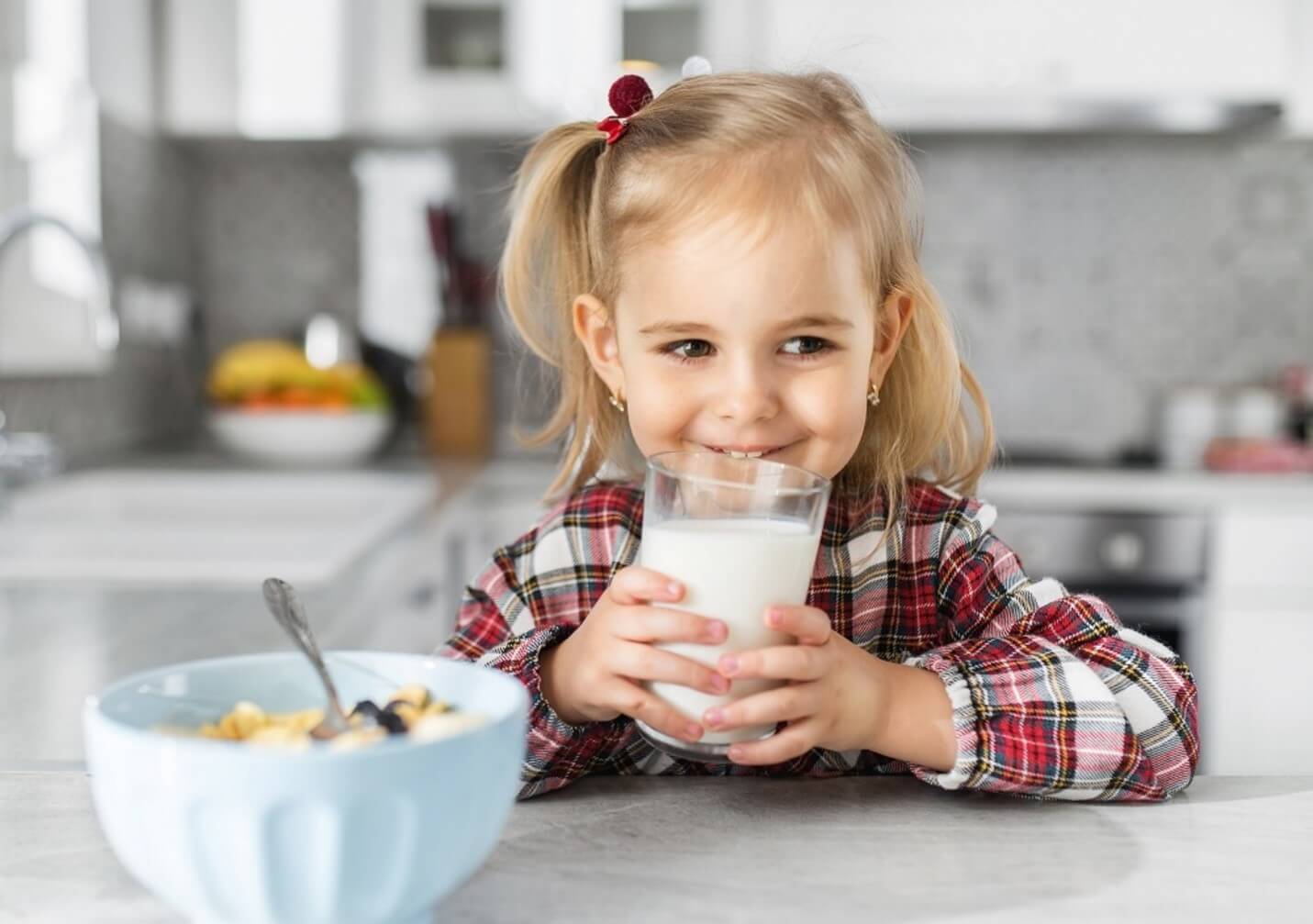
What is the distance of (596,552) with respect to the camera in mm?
1149

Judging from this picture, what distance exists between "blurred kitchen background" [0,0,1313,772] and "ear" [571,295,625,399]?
0.91 m

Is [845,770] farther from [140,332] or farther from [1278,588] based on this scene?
[140,332]

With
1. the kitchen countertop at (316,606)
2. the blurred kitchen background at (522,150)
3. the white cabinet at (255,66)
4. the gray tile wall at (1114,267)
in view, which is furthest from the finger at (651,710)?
the gray tile wall at (1114,267)

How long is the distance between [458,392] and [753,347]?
2.20 metres

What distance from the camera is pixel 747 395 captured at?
3.01 ft

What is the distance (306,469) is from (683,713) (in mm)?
2182

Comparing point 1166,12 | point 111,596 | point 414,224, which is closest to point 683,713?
point 111,596

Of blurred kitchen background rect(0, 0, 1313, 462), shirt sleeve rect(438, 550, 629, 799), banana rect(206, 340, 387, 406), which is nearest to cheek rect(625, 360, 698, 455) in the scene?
shirt sleeve rect(438, 550, 629, 799)

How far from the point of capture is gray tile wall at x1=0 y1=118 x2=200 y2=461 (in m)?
2.52

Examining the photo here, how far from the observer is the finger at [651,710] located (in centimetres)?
72

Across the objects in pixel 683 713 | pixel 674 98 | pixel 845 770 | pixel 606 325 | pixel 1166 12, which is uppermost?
pixel 1166 12

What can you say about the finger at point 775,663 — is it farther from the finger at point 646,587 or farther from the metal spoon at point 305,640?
the metal spoon at point 305,640

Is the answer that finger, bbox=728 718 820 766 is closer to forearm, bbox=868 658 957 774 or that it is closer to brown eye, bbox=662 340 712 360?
forearm, bbox=868 658 957 774

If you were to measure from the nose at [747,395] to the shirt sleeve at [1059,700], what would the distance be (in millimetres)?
199
